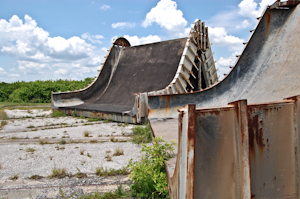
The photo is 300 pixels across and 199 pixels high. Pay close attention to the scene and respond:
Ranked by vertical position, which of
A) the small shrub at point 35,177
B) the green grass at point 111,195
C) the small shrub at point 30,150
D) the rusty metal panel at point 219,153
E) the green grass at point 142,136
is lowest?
the green grass at point 111,195

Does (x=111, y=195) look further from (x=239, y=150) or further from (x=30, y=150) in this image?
(x=30, y=150)

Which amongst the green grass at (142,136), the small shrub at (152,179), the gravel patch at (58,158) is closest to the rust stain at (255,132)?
the small shrub at (152,179)

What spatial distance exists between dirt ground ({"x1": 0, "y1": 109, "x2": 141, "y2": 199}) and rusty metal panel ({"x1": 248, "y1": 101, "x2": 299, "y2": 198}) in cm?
173

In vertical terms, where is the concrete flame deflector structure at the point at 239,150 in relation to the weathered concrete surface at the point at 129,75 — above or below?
below

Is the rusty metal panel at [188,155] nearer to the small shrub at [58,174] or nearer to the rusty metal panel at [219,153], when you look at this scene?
the rusty metal panel at [219,153]

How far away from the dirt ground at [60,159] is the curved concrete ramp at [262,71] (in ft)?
5.13

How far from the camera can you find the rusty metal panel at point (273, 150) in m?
1.72

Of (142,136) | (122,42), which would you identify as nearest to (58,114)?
(142,136)

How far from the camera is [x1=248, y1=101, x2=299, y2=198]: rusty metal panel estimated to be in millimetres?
1718

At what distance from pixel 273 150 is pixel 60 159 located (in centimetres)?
327

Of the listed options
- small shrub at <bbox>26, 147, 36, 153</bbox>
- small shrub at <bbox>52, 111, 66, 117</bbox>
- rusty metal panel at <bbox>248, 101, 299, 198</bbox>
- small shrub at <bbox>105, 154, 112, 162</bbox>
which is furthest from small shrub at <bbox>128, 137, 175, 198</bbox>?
small shrub at <bbox>52, 111, 66, 117</bbox>

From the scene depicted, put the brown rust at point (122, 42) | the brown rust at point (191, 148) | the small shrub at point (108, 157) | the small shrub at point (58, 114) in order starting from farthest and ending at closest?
1. the brown rust at point (122, 42)
2. the small shrub at point (58, 114)
3. the small shrub at point (108, 157)
4. the brown rust at point (191, 148)

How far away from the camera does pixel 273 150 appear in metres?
1.76

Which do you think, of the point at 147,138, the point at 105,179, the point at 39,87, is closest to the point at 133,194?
the point at 105,179
